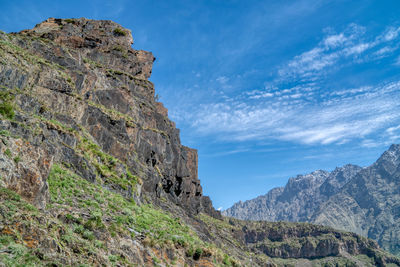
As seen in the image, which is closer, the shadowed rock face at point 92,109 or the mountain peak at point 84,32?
the shadowed rock face at point 92,109

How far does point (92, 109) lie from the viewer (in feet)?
133

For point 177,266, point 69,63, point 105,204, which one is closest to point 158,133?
point 69,63

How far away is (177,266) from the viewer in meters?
17.9

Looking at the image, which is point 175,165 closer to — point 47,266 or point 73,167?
point 73,167

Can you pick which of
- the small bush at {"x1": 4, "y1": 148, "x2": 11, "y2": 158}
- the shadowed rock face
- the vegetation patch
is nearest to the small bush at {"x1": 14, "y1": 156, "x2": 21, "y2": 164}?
the small bush at {"x1": 4, "y1": 148, "x2": 11, "y2": 158}

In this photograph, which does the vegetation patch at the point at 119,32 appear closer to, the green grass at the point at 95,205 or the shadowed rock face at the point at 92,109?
the shadowed rock face at the point at 92,109

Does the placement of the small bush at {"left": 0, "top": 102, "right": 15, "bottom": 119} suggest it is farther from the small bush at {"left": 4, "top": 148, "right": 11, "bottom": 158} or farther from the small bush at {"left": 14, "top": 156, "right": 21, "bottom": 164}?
the small bush at {"left": 14, "top": 156, "right": 21, "bottom": 164}

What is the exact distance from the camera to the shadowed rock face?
27562 millimetres

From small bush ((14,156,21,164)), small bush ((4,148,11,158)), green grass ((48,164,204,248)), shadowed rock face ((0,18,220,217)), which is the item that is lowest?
Answer: green grass ((48,164,204,248))

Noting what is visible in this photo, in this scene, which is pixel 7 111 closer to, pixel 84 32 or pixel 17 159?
pixel 17 159

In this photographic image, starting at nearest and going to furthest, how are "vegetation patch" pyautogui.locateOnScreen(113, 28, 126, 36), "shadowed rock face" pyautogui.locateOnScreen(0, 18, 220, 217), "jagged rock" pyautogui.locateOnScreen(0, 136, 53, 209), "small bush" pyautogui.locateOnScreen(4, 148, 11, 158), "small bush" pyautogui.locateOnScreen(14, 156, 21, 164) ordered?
1. "jagged rock" pyautogui.locateOnScreen(0, 136, 53, 209)
2. "small bush" pyautogui.locateOnScreen(4, 148, 11, 158)
3. "small bush" pyautogui.locateOnScreen(14, 156, 21, 164)
4. "shadowed rock face" pyautogui.locateOnScreen(0, 18, 220, 217)
5. "vegetation patch" pyautogui.locateOnScreen(113, 28, 126, 36)

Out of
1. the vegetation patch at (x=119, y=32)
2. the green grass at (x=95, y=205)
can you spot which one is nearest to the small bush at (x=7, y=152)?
the green grass at (x=95, y=205)

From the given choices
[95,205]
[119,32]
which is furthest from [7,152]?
[119,32]

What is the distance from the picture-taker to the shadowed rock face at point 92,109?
2756cm
